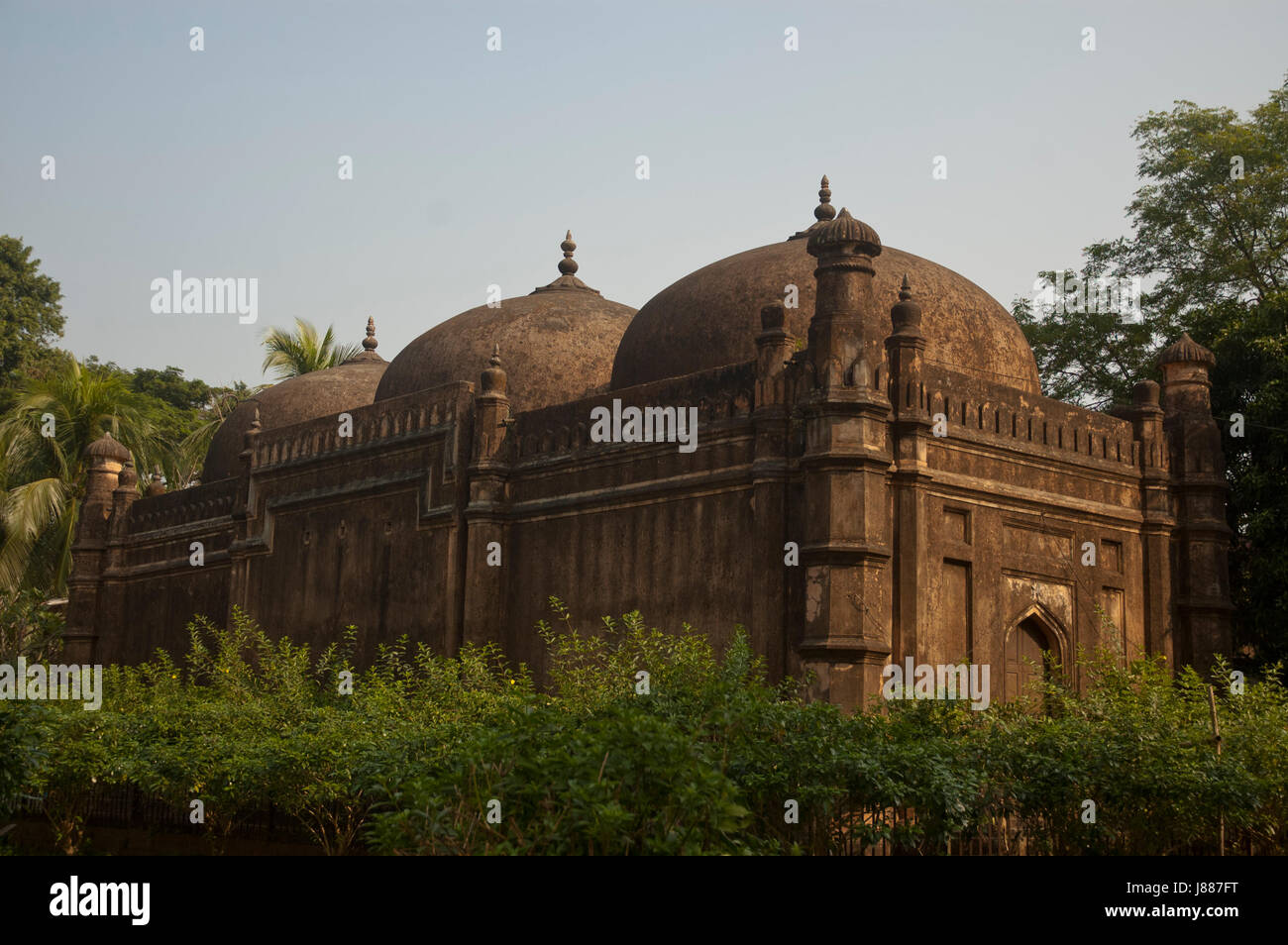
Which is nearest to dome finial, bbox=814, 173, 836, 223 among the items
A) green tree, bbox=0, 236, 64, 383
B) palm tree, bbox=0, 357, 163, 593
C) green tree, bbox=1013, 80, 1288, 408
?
green tree, bbox=1013, 80, 1288, 408

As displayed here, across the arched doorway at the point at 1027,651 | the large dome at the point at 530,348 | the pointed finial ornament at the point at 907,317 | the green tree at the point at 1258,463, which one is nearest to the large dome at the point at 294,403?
the large dome at the point at 530,348

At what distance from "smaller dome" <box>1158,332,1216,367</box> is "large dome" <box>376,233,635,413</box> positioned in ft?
19.3

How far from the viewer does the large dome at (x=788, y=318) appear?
1396 cm

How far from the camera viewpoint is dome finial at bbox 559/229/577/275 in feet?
62.8

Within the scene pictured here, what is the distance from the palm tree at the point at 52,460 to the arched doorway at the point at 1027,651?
1494 centimetres

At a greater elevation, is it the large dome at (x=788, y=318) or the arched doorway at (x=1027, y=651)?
the large dome at (x=788, y=318)

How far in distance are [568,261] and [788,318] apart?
596 centimetres

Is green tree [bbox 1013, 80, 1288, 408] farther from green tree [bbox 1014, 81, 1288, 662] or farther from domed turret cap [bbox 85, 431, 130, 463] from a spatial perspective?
domed turret cap [bbox 85, 431, 130, 463]

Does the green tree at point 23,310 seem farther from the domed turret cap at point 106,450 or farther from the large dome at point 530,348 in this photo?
the large dome at point 530,348

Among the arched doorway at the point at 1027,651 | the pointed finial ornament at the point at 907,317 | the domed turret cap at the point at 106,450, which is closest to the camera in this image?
the pointed finial ornament at the point at 907,317

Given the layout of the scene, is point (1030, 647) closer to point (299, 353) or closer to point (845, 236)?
point (845, 236)

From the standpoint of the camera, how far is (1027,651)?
13039mm
